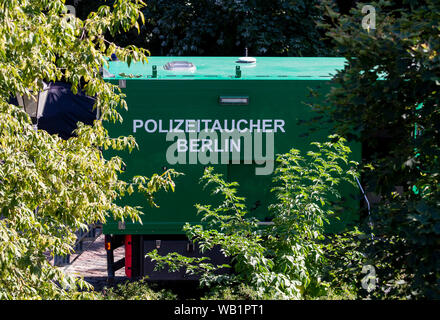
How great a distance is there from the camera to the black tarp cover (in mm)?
13211

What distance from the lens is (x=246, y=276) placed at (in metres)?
6.07

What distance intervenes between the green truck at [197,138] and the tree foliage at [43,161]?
2.11 m

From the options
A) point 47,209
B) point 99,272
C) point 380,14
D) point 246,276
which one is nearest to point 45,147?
point 47,209

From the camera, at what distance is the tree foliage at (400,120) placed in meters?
3.45

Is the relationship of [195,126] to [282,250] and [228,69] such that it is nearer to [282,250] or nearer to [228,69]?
[228,69]

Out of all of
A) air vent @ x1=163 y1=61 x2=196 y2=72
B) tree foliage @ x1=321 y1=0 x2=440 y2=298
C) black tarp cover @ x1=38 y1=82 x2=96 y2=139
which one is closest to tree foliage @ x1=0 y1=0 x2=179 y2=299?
tree foliage @ x1=321 y1=0 x2=440 y2=298

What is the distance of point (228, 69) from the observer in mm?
8633

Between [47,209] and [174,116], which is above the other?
[174,116]

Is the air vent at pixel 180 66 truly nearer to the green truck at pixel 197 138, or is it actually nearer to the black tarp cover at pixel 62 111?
the green truck at pixel 197 138

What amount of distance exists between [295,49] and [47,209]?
992cm

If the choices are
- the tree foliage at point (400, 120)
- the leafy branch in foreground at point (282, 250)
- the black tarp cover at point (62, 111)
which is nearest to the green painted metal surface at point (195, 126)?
the leafy branch in foreground at point (282, 250)

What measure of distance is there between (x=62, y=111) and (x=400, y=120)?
10.5 m
